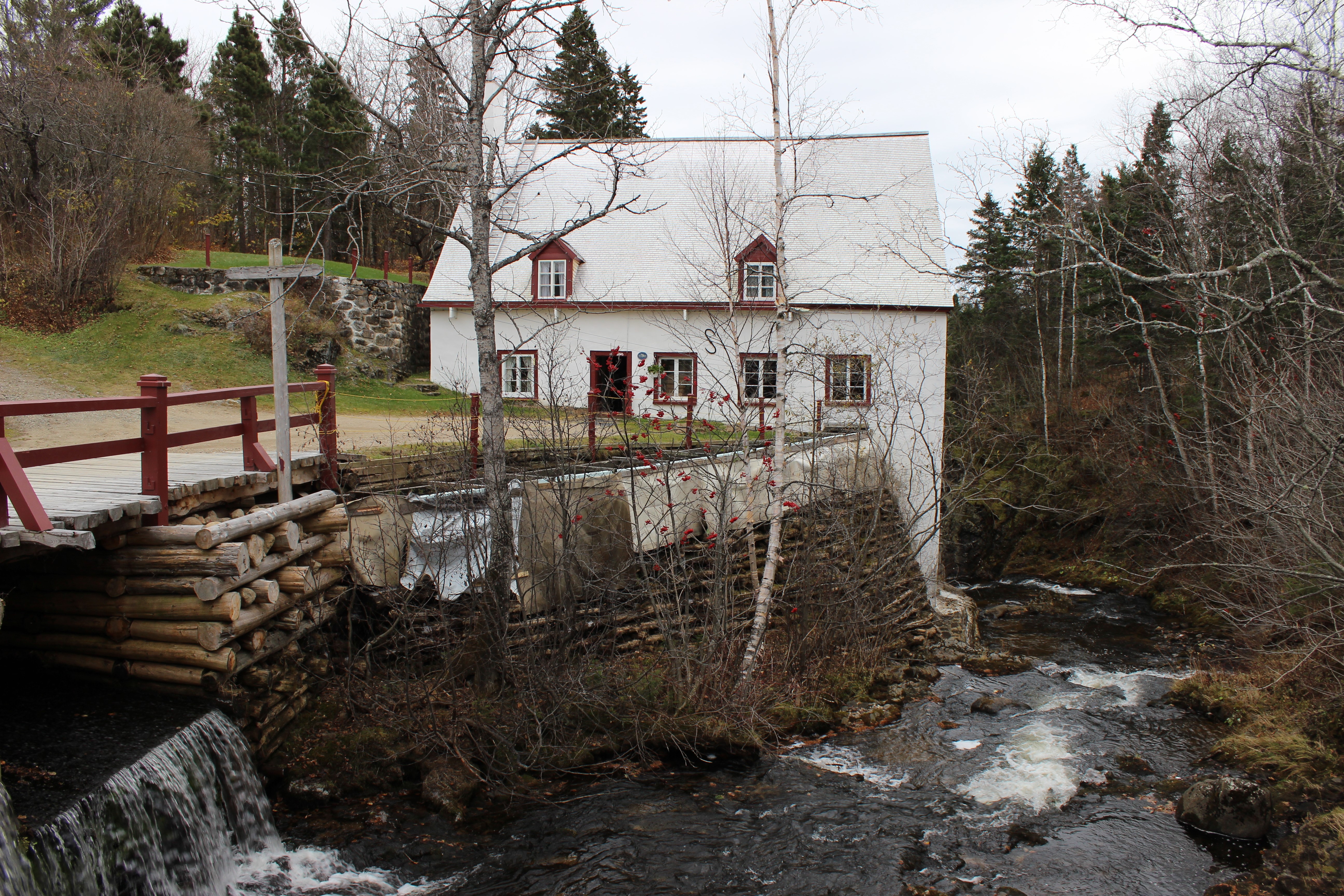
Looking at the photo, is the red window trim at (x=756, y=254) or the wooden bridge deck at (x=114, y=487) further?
the red window trim at (x=756, y=254)

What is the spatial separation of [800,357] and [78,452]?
43.3 ft

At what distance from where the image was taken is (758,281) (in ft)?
67.5

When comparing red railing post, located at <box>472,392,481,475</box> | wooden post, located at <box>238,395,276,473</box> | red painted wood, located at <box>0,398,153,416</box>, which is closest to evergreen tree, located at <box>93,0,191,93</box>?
red railing post, located at <box>472,392,481,475</box>

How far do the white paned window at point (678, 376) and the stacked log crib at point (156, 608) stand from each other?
14.4 metres

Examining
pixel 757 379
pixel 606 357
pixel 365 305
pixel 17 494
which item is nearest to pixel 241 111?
pixel 365 305

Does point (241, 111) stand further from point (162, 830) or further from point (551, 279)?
point (162, 830)

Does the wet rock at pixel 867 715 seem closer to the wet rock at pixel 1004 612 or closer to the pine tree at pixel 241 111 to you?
the wet rock at pixel 1004 612

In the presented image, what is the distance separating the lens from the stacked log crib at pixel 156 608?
259 inches

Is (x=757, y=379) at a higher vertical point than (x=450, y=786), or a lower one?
higher

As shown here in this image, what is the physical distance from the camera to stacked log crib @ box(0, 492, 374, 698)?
658 cm

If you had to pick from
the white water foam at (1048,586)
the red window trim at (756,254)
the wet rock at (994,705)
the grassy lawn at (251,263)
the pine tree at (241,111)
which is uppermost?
the pine tree at (241,111)

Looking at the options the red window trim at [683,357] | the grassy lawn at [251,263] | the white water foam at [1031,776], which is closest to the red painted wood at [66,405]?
the white water foam at [1031,776]

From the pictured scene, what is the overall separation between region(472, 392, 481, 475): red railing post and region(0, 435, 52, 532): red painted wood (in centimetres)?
512

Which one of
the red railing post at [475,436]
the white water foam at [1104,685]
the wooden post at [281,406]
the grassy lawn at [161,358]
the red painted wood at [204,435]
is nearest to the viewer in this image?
the red painted wood at [204,435]
